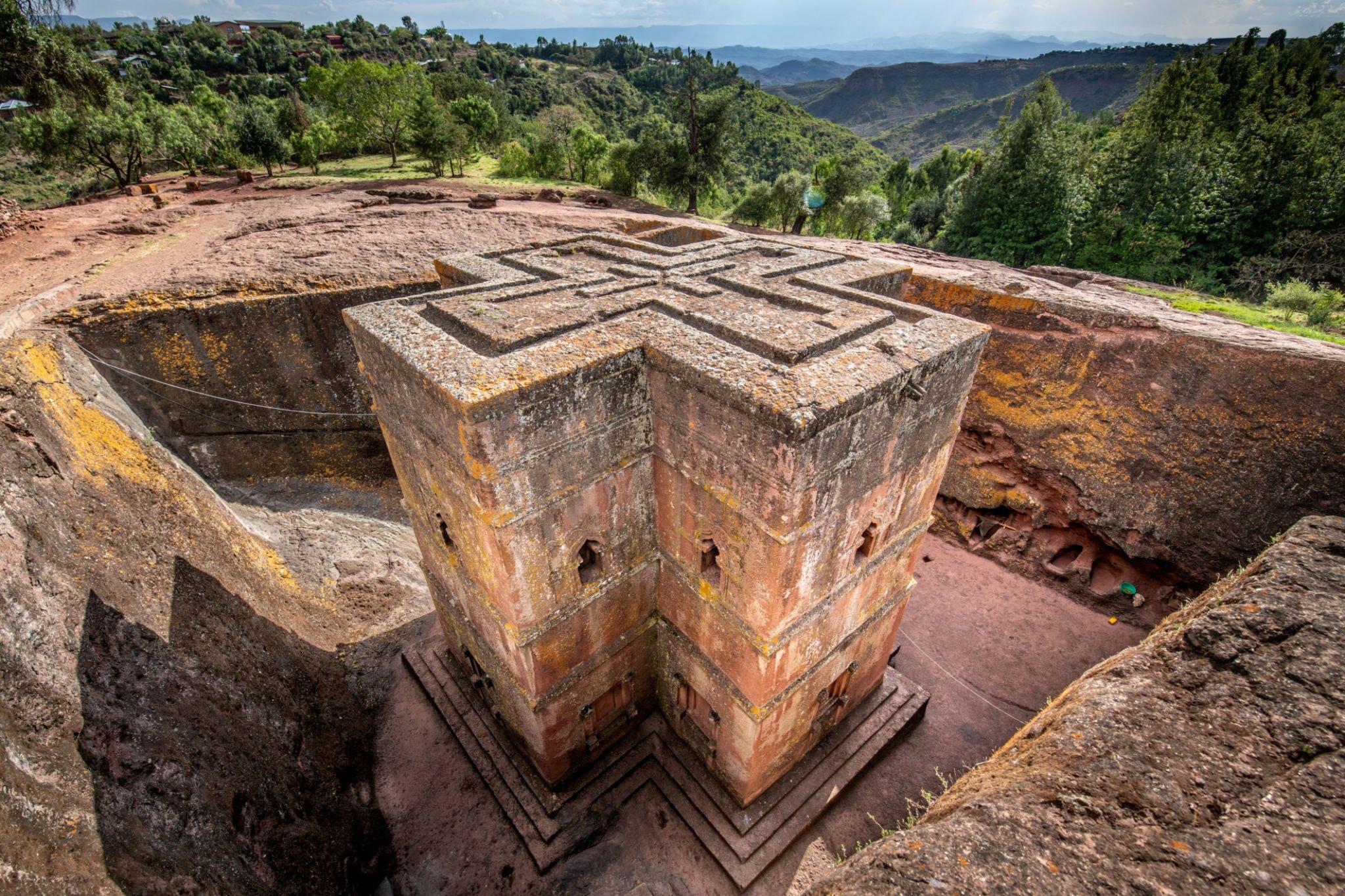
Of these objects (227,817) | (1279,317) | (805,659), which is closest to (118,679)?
(227,817)

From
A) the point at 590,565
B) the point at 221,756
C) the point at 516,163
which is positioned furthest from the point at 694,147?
the point at 221,756

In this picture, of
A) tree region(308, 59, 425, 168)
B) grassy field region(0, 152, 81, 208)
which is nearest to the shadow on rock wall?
tree region(308, 59, 425, 168)

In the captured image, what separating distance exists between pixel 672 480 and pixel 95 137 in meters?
32.0

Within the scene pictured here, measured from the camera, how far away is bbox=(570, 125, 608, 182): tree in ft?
109

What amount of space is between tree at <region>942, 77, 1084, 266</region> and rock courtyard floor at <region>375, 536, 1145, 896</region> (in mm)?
19494

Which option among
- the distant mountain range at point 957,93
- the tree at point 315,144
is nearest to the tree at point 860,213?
the tree at point 315,144

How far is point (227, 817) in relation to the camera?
6270 mm

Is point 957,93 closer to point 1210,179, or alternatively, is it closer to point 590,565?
point 1210,179

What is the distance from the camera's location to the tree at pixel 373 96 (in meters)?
28.6

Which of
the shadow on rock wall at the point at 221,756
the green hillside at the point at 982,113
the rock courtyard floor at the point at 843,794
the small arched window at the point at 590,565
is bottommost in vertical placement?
the rock courtyard floor at the point at 843,794

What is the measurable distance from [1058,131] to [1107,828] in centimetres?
3055

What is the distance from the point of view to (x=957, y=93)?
585 ft

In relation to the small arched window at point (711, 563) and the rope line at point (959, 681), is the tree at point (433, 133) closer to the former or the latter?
the small arched window at point (711, 563)

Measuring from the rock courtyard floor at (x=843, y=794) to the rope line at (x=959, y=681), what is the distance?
1.0 inches
